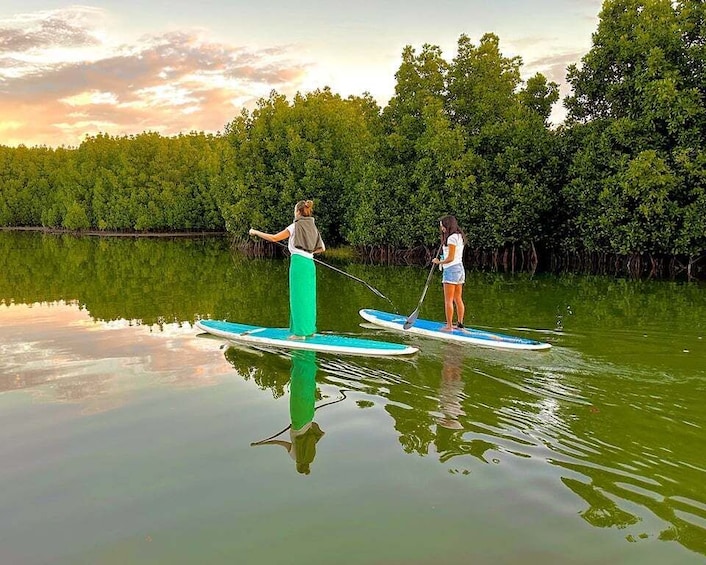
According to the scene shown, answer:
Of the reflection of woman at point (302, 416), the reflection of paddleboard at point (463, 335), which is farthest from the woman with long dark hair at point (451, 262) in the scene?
the reflection of woman at point (302, 416)

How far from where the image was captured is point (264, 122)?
37969 mm

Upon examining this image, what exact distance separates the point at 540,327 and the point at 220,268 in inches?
695

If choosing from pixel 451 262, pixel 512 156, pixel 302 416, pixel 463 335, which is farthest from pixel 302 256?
pixel 512 156

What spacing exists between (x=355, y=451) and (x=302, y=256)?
412 centimetres

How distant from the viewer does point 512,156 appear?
2473cm

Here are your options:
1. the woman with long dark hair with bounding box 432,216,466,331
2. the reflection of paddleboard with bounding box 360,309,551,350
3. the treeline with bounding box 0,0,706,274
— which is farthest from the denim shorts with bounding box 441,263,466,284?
the treeline with bounding box 0,0,706,274

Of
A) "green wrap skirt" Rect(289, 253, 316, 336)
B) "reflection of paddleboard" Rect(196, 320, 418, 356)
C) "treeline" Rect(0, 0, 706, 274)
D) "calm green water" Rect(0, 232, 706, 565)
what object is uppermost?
"treeline" Rect(0, 0, 706, 274)

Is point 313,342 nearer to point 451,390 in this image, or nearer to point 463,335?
point 463,335

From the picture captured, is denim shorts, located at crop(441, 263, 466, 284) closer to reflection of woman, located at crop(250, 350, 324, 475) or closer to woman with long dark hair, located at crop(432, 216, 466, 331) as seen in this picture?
woman with long dark hair, located at crop(432, 216, 466, 331)

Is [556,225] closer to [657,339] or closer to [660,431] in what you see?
[657,339]

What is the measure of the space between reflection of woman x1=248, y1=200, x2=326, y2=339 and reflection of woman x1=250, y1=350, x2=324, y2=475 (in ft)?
2.75

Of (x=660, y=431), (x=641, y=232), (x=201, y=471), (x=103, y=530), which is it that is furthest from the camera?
(x=641, y=232)

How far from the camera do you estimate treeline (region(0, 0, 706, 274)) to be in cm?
2059

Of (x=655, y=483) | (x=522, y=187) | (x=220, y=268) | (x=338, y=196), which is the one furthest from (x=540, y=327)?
(x=338, y=196)
